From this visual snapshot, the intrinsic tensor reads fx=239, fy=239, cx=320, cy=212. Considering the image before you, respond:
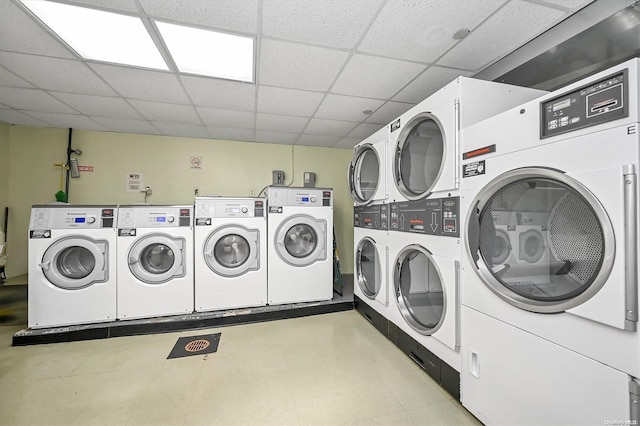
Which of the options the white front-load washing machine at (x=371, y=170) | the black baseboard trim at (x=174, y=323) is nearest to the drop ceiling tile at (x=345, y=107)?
the white front-load washing machine at (x=371, y=170)

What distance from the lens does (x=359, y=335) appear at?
247cm

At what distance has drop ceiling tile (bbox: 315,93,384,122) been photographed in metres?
2.58

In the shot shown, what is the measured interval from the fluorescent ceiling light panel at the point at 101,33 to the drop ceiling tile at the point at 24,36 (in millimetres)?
80

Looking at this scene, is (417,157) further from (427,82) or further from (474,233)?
(474,233)

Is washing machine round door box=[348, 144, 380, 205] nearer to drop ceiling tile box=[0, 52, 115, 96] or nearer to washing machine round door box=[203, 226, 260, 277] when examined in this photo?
washing machine round door box=[203, 226, 260, 277]

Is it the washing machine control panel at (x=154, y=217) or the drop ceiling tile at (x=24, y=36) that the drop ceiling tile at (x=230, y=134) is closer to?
the washing machine control panel at (x=154, y=217)

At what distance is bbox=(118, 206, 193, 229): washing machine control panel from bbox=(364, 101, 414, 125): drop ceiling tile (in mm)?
2505

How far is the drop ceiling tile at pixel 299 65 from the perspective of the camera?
1.77m

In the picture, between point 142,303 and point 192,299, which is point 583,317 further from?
point 142,303

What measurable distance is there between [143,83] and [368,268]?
2.96 meters

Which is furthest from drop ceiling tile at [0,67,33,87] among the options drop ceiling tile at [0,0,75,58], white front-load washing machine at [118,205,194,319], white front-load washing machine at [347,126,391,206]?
white front-load washing machine at [347,126,391,206]

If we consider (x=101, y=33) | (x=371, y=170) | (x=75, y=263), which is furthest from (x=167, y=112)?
(x=371, y=170)

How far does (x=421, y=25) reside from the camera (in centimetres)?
155

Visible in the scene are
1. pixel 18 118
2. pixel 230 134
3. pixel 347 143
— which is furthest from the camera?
pixel 347 143
